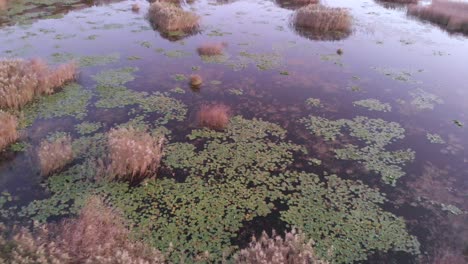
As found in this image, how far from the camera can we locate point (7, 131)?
10.6 meters

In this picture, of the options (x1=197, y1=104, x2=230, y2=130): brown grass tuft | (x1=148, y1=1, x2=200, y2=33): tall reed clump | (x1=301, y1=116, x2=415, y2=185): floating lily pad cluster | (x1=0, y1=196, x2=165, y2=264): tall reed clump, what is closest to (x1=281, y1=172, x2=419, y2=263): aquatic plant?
(x1=301, y1=116, x2=415, y2=185): floating lily pad cluster

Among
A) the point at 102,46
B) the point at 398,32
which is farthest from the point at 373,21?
the point at 102,46

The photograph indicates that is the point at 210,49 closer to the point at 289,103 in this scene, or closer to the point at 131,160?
the point at 289,103

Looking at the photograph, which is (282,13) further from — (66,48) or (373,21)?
(66,48)

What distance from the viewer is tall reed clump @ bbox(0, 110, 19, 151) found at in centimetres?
1041

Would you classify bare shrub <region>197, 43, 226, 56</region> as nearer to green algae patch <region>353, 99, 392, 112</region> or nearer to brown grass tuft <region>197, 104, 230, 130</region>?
brown grass tuft <region>197, 104, 230, 130</region>

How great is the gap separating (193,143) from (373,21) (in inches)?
813

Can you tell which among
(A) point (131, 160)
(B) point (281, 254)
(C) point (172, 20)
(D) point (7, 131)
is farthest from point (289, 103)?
(C) point (172, 20)

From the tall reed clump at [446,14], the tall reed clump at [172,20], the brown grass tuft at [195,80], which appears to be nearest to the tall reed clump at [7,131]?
the brown grass tuft at [195,80]

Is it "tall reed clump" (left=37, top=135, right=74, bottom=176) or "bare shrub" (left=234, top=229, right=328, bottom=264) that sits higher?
"bare shrub" (left=234, top=229, right=328, bottom=264)

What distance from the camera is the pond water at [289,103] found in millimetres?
9195

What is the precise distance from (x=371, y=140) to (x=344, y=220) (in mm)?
4277

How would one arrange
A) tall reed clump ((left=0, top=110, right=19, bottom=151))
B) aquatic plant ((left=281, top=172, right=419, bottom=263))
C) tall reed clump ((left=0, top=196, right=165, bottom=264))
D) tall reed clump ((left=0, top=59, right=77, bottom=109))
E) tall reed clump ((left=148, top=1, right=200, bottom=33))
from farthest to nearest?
tall reed clump ((left=148, top=1, right=200, bottom=33)), tall reed clump ((left=0, top=59, right=77, bottom=109)), tall reed clump ((left=0, top=110, right=19, bottom=151)), aquatic plant ((left=281, top=172, right=419, bottom=263)), tall reed clump ((left=0, top=196, right=165, bottom=264))

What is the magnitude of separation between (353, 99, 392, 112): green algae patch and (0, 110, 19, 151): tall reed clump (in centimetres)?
1226
